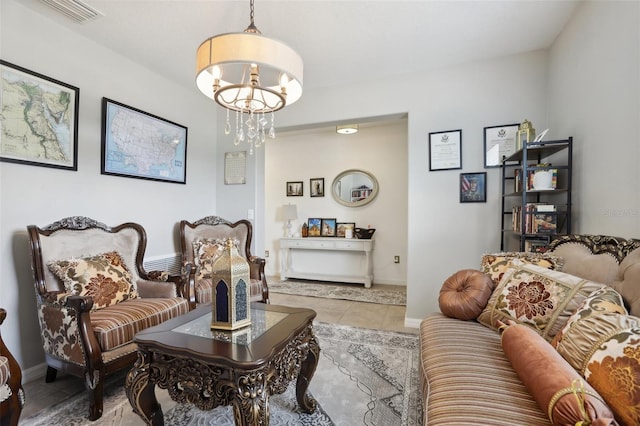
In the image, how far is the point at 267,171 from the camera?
5.49m

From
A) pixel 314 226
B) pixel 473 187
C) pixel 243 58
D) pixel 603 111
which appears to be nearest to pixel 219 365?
pixel 243 58

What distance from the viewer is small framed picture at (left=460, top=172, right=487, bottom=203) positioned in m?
2.77

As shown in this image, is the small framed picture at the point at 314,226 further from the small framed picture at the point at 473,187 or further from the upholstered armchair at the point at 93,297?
the upholstered armchair at the point at 93,297

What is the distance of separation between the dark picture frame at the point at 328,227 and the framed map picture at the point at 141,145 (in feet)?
7.87

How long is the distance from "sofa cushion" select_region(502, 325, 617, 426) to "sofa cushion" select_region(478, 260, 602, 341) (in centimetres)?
28

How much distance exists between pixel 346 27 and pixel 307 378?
2.42 meters

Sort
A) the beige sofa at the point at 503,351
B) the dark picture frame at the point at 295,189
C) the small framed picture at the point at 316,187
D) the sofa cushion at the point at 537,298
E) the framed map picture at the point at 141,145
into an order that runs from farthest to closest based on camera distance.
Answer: the dark picture frame at the point at 295,189 → the small framed picture at the point at 316,187 → the framed map picture at the point at 141,145 → the sofa cushion at the point at 537,298 → the beige sofa at the point at 503,351

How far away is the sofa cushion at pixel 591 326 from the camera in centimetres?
97

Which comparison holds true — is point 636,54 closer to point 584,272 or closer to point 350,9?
point 584,272

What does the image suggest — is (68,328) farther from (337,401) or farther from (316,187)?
(316,187)

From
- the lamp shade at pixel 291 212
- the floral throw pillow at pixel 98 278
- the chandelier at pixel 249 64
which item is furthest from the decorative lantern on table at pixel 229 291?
the lamp shade at pixel 291 212

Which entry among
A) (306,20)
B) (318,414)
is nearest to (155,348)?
(318,414)

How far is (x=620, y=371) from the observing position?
84 centimetres

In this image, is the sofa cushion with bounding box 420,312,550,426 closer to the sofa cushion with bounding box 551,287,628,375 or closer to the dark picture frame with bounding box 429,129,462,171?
the sofa cushion with bounding box 551,287,628,375
